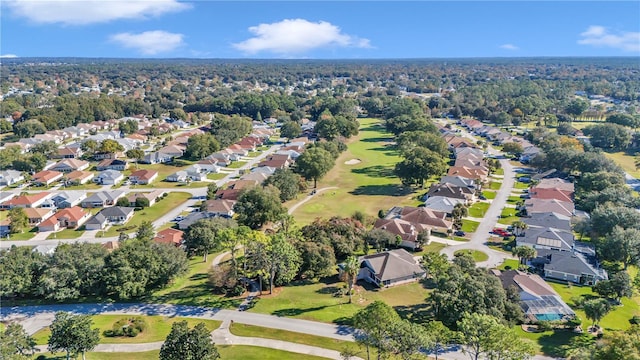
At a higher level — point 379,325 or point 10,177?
point 379,325

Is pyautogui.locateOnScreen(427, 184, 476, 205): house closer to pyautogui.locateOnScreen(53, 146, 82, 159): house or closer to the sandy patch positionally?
the sandy patch

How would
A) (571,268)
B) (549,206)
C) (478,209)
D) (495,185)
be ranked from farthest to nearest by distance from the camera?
1. (495,185)
2. (478,209)
3. (549,206)
4. (571,268)

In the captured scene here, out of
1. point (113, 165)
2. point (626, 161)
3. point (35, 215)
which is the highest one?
point (113, 165)

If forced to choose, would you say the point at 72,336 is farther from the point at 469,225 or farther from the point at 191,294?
the point at 469,225

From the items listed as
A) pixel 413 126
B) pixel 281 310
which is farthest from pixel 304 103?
pixel 281 310

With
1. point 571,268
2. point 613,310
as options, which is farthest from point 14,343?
point 571,268

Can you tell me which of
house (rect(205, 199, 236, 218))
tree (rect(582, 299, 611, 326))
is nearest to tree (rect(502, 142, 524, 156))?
tree (rect(582, 299, 611, 326))
